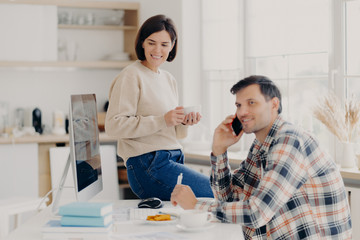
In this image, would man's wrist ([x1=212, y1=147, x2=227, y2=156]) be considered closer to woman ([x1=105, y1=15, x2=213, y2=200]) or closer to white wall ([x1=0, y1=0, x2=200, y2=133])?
woman ([x1=105, y1=15, x2=213, y2=200])

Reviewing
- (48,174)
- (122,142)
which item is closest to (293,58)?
(122,142)

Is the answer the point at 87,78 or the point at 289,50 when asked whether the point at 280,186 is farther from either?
the point at 87,78

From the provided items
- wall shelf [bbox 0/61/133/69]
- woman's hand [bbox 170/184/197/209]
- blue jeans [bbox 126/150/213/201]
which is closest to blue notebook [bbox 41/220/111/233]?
woman's hand [bbox 170/184/197/209]

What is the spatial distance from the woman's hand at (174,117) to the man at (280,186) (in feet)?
0.99

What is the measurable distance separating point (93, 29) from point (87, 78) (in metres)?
0.48

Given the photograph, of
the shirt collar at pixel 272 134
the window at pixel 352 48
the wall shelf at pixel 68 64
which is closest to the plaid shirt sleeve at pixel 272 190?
the shirt collar at pixel 272 134

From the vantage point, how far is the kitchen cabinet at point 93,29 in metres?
4.57

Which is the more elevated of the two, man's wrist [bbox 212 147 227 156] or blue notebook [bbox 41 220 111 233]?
man's wrist [bbox 212 147 227 156]

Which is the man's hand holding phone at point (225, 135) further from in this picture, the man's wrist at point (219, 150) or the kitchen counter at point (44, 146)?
the kitchen counter at point (44, 146)

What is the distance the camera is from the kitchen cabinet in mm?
4570

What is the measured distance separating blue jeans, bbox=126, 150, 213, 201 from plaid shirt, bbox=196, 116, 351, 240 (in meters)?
0.44

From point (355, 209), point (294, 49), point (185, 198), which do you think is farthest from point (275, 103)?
point (294, 49)

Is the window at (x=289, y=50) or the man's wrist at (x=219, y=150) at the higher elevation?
the window at (x=289, y=50)

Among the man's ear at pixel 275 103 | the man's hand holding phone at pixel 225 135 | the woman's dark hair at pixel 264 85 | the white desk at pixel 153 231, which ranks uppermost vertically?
the woman's dark hair at pixel 264 85
